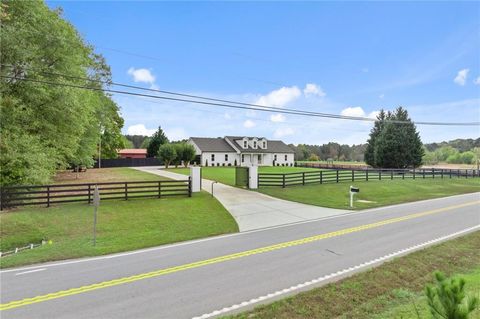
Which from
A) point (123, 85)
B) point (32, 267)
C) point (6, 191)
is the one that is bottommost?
point (32, 267)

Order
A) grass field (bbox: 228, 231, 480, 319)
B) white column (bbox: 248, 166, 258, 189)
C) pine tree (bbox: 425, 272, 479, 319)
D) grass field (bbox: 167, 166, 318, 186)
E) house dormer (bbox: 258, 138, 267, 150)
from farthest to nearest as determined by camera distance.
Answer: house dormer (bbox: 258, 138, 267, 150) < grass field (bbox: 167, 166, 318, 186) < white column (bbox: 248, 166, 258, 189) < grass field (bbox: 228, 231, 480, 319) < pine tree (bbox: 425, 272, 479, 319)

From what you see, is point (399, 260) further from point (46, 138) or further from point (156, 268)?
point (46, 138)

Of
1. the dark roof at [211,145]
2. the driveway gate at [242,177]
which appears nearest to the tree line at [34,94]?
the driveway gate at [242,177]

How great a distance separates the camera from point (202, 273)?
722cm

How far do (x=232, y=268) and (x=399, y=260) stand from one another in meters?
4.37

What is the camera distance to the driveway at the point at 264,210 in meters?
13.7

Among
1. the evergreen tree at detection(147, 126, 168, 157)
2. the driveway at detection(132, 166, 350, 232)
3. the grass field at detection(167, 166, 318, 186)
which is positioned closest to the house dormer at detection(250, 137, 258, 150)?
the grass field at detection(167, 166, 318, 186)

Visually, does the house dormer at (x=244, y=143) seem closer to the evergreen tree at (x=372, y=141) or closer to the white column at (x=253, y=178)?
the evergreen tree at (x=372, y=141)

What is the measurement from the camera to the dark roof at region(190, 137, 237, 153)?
175 feet

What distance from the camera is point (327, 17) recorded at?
710 inches

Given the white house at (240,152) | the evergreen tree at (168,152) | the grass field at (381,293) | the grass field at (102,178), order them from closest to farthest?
the grass field at (381,293) < the grass field at (102,178) < the evergreen tree at (168,152) < the white house at (240,152)

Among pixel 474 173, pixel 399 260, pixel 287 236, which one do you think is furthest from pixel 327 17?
pixel 474 173

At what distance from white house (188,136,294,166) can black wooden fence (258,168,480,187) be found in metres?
20.0

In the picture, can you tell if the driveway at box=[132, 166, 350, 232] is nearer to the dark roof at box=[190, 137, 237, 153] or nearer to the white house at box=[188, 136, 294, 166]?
the white house at box=[188, 136, 294, 166]
